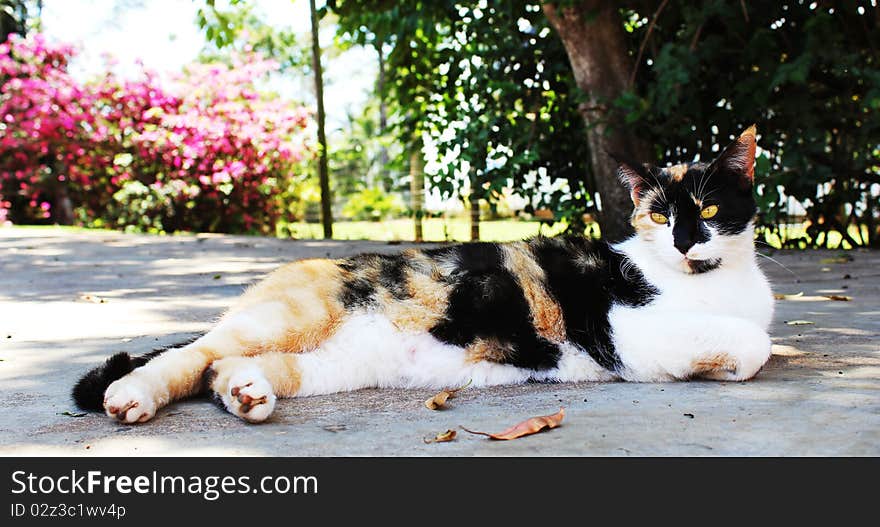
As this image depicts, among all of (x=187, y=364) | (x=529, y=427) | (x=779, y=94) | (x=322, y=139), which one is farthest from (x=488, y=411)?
(x=322, y=139)

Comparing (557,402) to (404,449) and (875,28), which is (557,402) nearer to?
(404,449)

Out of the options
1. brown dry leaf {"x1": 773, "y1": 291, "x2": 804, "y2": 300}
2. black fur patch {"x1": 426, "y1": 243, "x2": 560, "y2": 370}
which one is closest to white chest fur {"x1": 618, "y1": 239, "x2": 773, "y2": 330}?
black fur patch {"x1": 426, "y1": 243, "x2": 560, "y2": 370}

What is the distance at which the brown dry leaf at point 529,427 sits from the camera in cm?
212

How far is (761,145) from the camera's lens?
7355mm

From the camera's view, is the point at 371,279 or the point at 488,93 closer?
the point at 371,279

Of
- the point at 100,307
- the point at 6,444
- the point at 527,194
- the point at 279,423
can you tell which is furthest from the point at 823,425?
the point at 527,194

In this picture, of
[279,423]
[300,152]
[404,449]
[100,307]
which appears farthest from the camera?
[300,152]

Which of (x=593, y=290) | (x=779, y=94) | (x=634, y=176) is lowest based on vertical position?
(x=593, y=290)

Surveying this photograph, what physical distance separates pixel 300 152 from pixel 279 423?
11.1 metres

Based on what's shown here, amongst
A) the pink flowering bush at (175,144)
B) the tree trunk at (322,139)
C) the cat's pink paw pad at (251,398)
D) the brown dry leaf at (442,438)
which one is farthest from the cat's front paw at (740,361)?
the pink flowering bush at (175,144)

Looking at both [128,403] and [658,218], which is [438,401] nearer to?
[128,403]

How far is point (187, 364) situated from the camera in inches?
103

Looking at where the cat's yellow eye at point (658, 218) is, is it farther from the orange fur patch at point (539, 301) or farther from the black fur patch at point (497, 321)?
the black fur patch at point (497, 321)

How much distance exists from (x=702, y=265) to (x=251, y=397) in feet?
5.36
